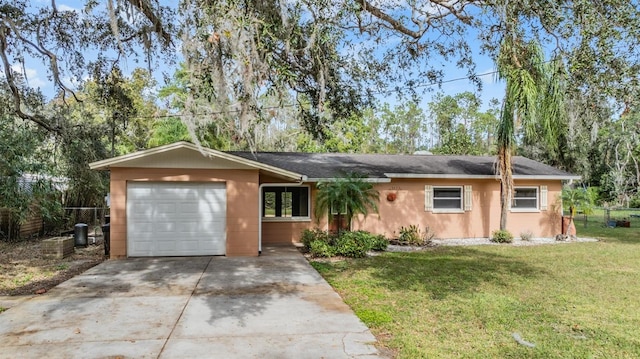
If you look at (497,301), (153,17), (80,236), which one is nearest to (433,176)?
(497,301)

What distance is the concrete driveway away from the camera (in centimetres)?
442

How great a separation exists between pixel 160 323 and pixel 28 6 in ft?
25.6

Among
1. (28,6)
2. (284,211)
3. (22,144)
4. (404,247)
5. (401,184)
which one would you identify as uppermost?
(28,6)

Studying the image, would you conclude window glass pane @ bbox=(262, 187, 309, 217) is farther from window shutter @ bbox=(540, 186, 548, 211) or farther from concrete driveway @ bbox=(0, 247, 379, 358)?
window shutter @ bbox=(540, 186, 548, 211)

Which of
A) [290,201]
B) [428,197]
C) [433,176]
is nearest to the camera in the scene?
[290,201]

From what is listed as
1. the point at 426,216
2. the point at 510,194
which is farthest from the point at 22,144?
the point at 510,194

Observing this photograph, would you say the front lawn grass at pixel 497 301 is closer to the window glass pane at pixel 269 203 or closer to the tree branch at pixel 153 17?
the window glass pane at pixel 269 203

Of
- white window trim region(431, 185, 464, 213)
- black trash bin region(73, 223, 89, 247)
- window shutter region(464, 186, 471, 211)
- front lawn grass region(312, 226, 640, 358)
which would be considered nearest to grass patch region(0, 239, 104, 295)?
black trash bin region(73, 223, 89, 247)

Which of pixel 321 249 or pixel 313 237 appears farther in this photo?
Answer: pixel 313 237

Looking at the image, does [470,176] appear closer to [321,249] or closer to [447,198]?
[447,198]

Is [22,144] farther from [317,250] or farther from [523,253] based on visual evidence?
[523,253]

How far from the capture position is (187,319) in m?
5.43

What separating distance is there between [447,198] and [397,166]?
202 cm

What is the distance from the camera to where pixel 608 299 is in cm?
657
